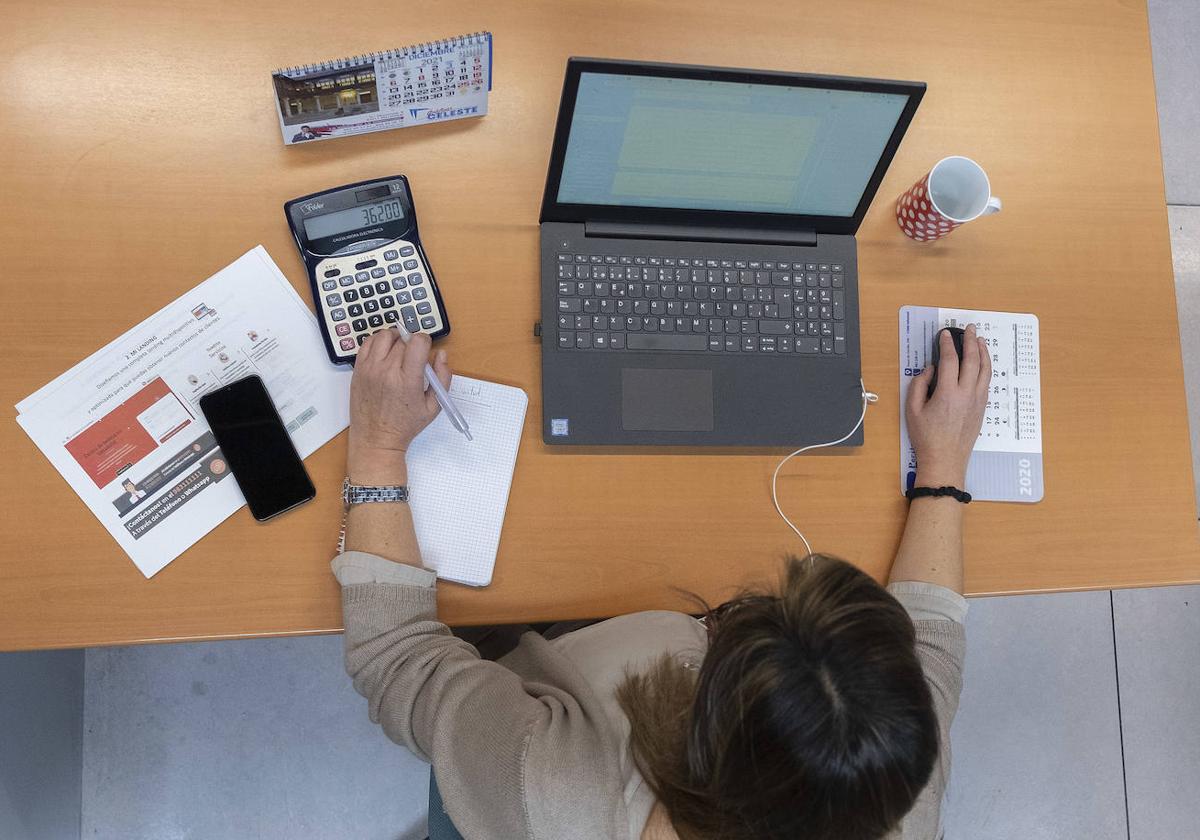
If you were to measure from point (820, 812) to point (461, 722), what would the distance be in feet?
1.04

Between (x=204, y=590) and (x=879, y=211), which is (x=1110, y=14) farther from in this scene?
(x=204, y=590)

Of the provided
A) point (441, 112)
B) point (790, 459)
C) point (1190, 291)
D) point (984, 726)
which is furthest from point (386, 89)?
point (1190, 291)

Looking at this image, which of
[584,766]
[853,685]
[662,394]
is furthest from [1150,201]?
[584,766]

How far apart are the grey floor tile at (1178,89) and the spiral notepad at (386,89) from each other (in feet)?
5.01

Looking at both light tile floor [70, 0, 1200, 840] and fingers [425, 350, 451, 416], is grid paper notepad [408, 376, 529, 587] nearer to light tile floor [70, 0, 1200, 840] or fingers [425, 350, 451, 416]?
fingers [425, 350, 451, 416]

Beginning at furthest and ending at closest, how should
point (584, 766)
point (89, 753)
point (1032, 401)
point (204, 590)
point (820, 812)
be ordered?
point (89, 753) → point (1032, 401) → point (204, 590) → point (584, 766) → point (820, 812)

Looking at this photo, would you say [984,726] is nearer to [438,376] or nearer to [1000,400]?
[1000,400]

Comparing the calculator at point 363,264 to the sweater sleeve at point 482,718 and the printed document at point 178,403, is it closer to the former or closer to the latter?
the printed document at point 178,403

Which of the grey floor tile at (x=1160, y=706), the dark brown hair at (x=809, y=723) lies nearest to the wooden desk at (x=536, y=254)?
the dark brown hair at (x=809, y=723)

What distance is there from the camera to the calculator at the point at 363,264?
0.82 metres

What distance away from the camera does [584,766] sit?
25.8 inches

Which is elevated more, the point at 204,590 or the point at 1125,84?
the point at 1125,84

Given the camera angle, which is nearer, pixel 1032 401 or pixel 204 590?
pixel 204 590

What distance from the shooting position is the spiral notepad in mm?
759
